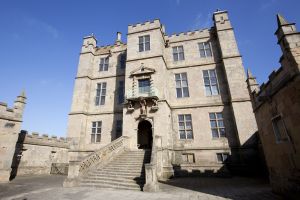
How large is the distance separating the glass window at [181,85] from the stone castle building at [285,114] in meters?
10.5

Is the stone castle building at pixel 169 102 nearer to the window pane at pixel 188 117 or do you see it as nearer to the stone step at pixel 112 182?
the window pane at pixel 188 117

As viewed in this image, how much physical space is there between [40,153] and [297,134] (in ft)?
75.9

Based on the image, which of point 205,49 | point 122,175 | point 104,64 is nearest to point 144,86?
point 104,64

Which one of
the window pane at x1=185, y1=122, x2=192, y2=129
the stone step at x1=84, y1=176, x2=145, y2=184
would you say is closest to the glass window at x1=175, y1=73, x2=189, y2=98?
the window pane at x1=185, y1=122, x2=192, y2=129

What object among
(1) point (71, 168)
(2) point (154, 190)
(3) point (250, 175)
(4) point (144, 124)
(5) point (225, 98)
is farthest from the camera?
(4) point (144, 124)

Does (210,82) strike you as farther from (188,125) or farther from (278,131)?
(278,131)

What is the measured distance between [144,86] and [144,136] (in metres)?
5.51

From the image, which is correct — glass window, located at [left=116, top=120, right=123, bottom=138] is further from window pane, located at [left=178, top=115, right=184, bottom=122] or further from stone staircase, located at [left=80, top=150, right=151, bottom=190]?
window pane, located at [left=178, top=115, right=184, bottom=122]

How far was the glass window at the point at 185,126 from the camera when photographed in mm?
17234

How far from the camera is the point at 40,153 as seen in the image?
19.6 meters

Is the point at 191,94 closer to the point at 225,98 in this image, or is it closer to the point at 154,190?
the point at 225,98

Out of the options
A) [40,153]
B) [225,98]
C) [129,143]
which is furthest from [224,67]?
[40,153]

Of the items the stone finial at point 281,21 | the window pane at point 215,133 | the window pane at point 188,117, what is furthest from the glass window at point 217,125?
the stone finial at point 281,21

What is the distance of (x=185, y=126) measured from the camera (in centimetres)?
1761
